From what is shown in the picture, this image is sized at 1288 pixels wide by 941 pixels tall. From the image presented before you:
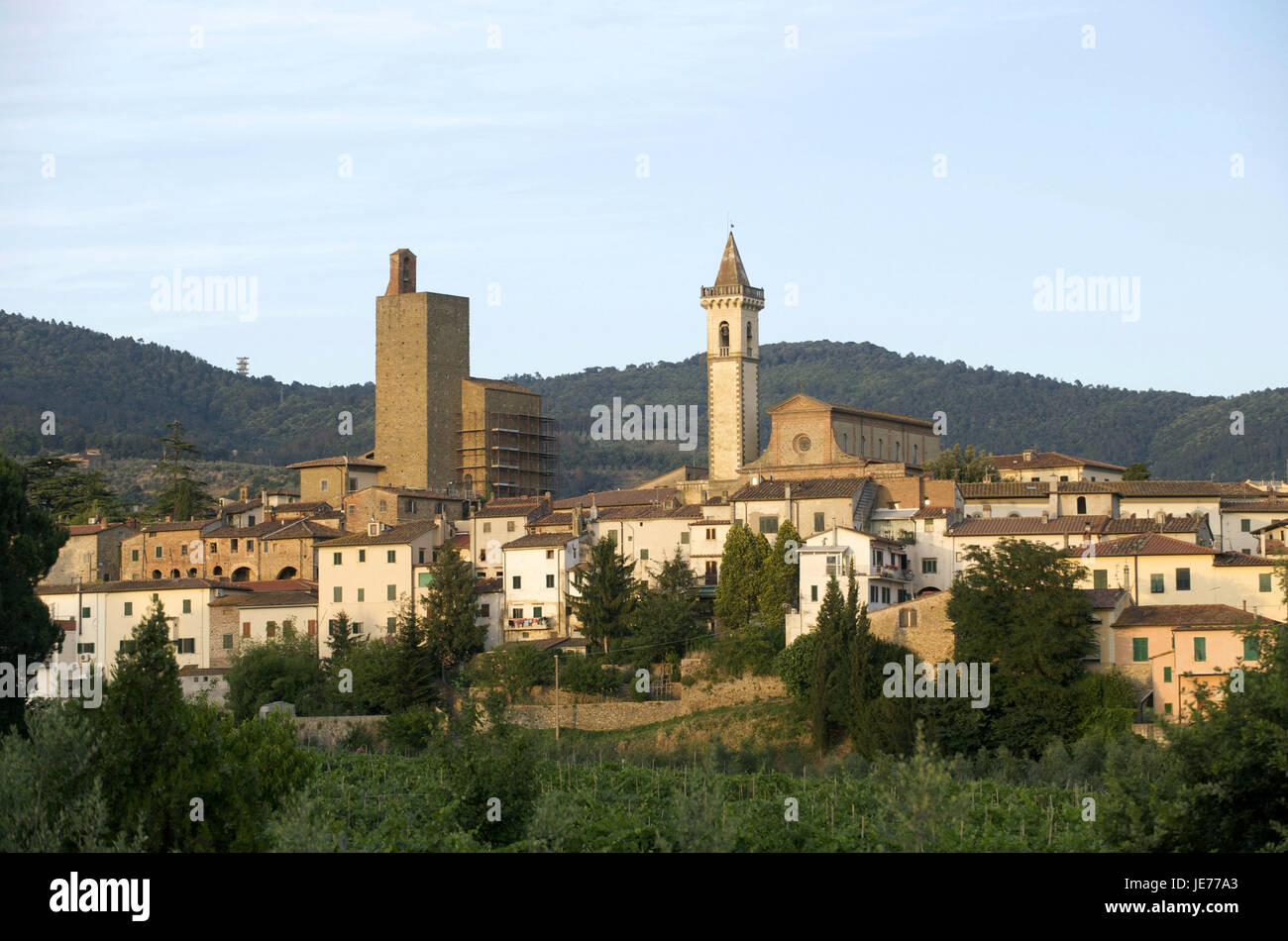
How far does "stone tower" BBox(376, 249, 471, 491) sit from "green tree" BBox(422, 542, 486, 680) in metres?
20.5

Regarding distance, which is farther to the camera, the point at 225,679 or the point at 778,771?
the point at 225,679

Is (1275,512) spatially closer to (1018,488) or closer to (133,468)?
(1018,488)

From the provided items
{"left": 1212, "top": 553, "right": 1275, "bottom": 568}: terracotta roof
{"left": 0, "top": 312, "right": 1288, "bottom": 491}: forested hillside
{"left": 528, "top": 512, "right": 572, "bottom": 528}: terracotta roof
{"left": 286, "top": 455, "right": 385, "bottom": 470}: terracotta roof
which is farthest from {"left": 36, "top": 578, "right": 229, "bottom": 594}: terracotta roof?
{"left": 0, "top": 312, "right": 1288, "bottom": 491}: forested hillside

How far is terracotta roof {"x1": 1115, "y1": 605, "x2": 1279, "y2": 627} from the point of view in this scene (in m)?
43.7

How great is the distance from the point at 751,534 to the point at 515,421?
27.4 m

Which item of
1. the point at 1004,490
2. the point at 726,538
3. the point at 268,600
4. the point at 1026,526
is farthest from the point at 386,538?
the point at 1026,526

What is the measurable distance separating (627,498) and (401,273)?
20335 mm

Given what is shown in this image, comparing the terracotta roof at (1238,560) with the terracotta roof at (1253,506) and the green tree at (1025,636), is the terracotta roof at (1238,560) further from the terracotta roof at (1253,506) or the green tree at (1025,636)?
the terracotta roof at (1253,506)

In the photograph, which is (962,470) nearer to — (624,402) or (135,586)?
(135,586)

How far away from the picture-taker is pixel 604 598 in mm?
52719

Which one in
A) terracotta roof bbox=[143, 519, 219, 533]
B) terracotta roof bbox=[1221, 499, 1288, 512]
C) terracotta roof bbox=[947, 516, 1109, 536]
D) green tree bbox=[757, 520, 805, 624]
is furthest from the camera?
terracotta roof bbox=[143, 519, 219, 533]

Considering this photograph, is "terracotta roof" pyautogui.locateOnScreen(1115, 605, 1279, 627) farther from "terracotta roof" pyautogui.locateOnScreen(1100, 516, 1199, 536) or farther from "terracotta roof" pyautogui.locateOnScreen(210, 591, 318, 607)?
"terracotta roof" pyautogui.locateOnScreen(210, 591, 318, 607)
